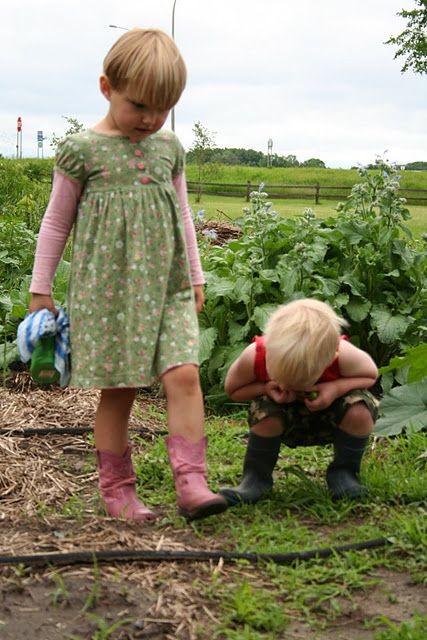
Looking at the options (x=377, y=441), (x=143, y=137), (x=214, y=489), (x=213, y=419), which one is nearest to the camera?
(x=143, y=137)

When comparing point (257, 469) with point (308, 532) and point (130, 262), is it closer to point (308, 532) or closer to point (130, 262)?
point (308, 532)

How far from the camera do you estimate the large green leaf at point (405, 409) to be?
14.0 ft

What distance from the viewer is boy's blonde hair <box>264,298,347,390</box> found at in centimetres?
309

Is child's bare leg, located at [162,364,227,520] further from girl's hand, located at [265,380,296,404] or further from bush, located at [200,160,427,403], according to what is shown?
bush, located at [200,160,427,403]

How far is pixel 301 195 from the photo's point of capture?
3531 cm

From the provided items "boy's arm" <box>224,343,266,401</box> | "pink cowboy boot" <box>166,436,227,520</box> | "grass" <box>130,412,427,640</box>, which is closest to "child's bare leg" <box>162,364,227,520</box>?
"pink cowboy boot" <box>166,436,227,520</box>

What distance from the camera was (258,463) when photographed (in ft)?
11.4

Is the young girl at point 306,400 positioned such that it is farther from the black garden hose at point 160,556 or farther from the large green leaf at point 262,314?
the large green leaf at point 262,314

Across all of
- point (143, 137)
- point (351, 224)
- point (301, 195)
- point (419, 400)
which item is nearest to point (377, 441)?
point (419, 400)

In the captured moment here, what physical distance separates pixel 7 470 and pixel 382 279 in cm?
241

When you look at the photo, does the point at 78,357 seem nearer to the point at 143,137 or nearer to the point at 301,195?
the point at 143,137

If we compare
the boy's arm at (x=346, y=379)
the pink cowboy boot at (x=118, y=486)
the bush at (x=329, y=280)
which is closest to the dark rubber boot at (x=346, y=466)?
the boy's arm at (x=346, y=379)

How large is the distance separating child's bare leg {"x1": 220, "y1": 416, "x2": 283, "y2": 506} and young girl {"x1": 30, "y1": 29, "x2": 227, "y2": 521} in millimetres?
287

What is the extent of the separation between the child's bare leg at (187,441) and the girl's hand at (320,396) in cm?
39
